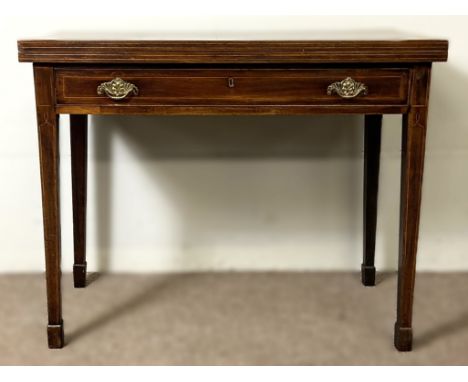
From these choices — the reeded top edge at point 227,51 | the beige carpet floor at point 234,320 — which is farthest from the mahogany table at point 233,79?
the beige carpet floor at point 234,320

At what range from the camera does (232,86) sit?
1.89 meters

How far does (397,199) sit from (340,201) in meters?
0.21

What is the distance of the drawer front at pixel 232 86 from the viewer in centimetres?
Answer: 188

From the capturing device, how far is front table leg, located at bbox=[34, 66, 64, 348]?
6.17 ft

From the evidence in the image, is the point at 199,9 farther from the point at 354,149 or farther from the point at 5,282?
the point at 5,282

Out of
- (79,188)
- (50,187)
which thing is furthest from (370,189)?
(50,187)

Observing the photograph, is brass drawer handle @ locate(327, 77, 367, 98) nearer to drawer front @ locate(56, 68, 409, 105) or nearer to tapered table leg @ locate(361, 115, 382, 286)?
drawer front @ locate(56, 68, 409, 105)

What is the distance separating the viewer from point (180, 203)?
2.65 m

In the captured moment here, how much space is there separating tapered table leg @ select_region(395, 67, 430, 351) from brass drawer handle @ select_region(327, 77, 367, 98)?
135mm

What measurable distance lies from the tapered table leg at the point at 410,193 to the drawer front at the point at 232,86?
4cm

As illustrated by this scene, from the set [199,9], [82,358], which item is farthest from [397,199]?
[82,358]

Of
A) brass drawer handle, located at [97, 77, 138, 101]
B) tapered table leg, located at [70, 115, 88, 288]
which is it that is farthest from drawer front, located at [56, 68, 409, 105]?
tapered table leg, located at [70, 115, 88, 288]

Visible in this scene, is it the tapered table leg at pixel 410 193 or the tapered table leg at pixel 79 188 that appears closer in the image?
the tapered table leg at pixel 410 193

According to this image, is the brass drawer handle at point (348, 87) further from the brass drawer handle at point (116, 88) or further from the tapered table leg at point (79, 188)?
the tapered table leg at point (79, 188)
